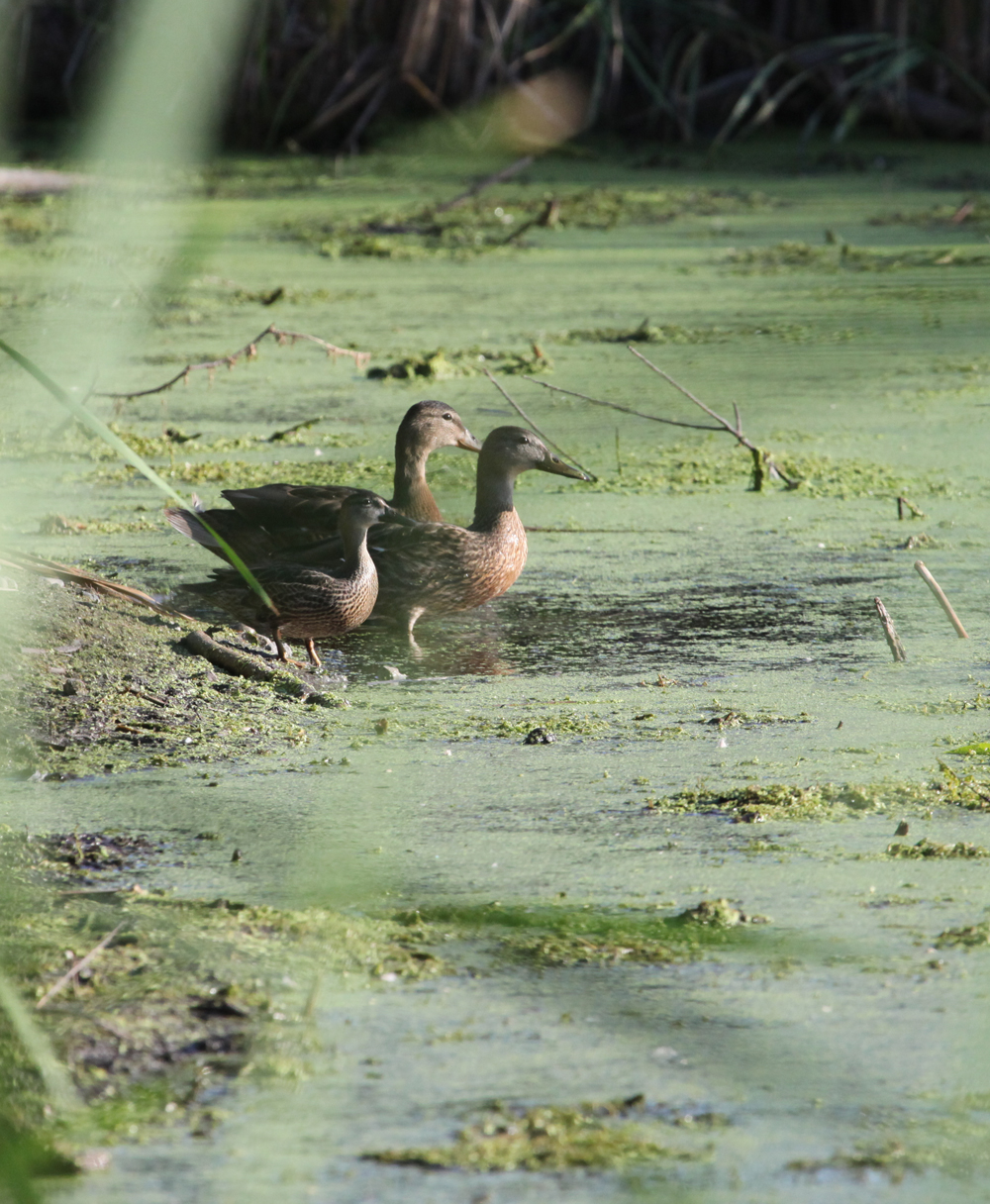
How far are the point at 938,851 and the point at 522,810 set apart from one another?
534 mm

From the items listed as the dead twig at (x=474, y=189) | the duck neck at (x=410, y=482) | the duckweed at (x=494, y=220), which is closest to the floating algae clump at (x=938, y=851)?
the duck neck at (x=410, y=482)

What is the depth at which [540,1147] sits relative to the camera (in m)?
1.45

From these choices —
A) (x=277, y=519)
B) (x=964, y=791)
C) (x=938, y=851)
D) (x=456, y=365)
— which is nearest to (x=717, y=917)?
(x=938, y=851)

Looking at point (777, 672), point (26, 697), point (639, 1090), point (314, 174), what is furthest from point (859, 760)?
point (314, 174)

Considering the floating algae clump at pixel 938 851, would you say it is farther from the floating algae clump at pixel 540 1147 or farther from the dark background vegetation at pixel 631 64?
the dark background vegetation at pixel 631 64

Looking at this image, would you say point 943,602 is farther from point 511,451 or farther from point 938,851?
point 511,451

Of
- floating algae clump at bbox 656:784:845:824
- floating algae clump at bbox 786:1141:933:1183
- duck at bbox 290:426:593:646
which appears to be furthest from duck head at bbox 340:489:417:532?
floating algae clump at bbox 786:1141:933:1183

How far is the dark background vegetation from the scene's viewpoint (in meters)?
8.88

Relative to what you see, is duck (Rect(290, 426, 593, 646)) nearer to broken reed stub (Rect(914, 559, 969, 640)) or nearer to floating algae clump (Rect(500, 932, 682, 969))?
broken reed stub (Rect(914, 559, 969, 640))

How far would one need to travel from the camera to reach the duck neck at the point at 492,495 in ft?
12.1

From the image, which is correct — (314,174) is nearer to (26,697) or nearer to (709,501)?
(709,501)

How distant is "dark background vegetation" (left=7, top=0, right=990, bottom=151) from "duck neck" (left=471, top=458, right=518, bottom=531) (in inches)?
201

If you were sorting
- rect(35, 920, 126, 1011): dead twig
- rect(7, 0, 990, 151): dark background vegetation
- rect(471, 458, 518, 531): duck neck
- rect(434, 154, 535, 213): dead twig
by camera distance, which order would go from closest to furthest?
rect(35, 920, 126, 1011): dead twig
rect(471, 458, 518, 531): duck neck
rect(434, 154, 535, 213): dead twig
rect(7, 0, 990, 151): dark background vegetation

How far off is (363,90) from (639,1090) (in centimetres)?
825
